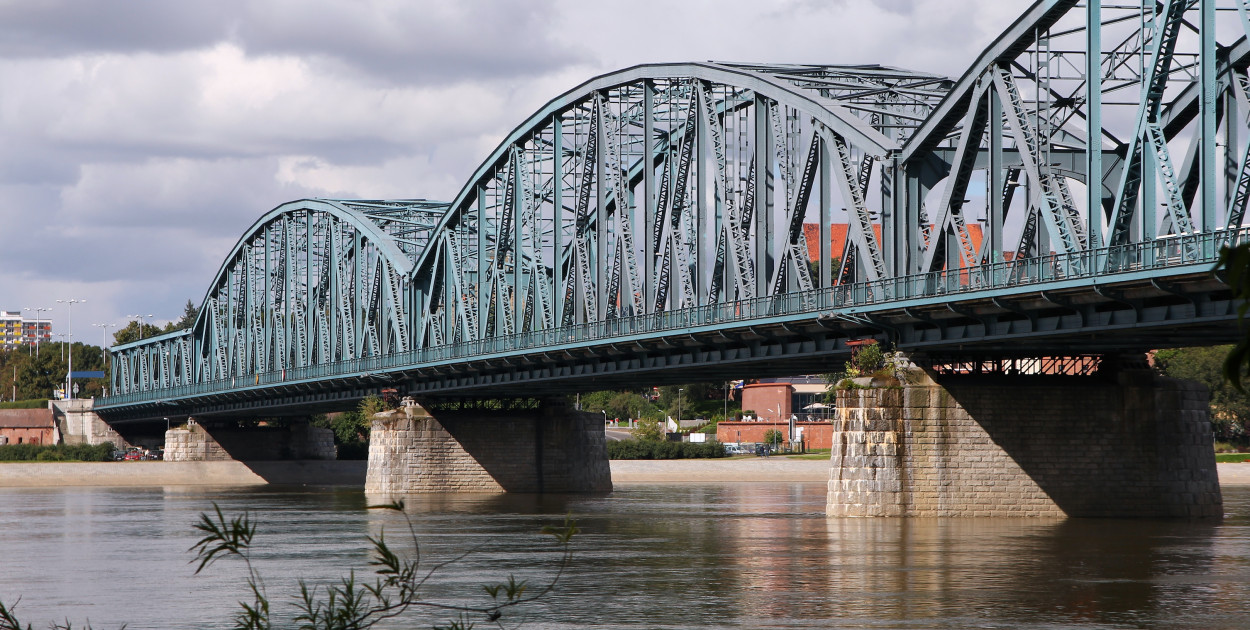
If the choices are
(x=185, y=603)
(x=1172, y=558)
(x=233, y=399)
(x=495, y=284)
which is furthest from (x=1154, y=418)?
(x=233, y=399)

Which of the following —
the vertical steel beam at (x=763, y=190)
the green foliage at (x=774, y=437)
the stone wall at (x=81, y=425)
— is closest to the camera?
the vertical steel beam at (x=763, y=190)

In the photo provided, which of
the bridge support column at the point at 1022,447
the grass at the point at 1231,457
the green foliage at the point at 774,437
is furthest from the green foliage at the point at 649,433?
the bridge support column at the point at 1022,447

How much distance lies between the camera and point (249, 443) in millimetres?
122875

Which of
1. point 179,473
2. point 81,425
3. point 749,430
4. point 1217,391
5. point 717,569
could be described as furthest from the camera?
point 81,425

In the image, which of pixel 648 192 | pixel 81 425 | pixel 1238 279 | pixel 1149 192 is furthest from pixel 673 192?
pixel 81 425

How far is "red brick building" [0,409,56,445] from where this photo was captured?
146375mm

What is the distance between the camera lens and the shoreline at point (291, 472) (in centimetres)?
10256

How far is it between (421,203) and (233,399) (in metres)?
21.7

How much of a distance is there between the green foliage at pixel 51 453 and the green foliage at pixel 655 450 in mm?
43309

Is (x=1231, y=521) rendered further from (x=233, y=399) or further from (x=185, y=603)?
(x=233, y=399)

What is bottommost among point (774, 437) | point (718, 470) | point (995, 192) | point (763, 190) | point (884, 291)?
point (718, 470)

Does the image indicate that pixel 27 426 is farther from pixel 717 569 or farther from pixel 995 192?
pixel 717 569

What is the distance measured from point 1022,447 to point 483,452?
39.6 metres

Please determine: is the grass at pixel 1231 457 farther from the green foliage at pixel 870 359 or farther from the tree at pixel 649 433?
the green foliage at pixel 870 359
